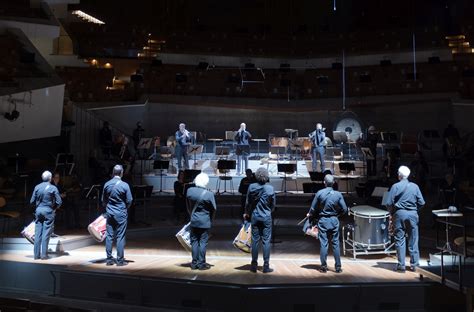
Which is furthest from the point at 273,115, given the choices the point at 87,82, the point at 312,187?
the point at 312,187

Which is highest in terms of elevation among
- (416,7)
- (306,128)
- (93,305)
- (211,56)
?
(416,7)

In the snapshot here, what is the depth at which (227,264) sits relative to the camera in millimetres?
8844

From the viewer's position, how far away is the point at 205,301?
24.1 ft

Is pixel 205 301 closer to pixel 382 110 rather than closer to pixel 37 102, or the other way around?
pixel 37 102

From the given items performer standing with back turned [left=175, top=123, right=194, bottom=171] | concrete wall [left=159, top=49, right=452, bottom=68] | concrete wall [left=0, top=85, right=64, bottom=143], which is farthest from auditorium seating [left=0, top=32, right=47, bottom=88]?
concrete wall [left=159, top=49, right=452, bottom=68]

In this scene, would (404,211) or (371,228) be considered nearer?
(404,211)

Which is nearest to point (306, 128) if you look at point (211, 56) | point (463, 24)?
point (211, 56)

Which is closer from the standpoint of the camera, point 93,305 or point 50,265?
point 93,305

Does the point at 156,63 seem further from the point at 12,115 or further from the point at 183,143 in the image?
the point at 12,115

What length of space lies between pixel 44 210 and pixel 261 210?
404 cm

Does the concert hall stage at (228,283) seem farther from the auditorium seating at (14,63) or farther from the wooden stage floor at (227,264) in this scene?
the auditorium seating at (14,63)

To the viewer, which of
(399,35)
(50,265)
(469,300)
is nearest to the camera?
(469,300)

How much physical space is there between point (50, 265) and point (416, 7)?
22733 millimetres

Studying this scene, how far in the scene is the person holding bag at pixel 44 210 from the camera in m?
8.84
